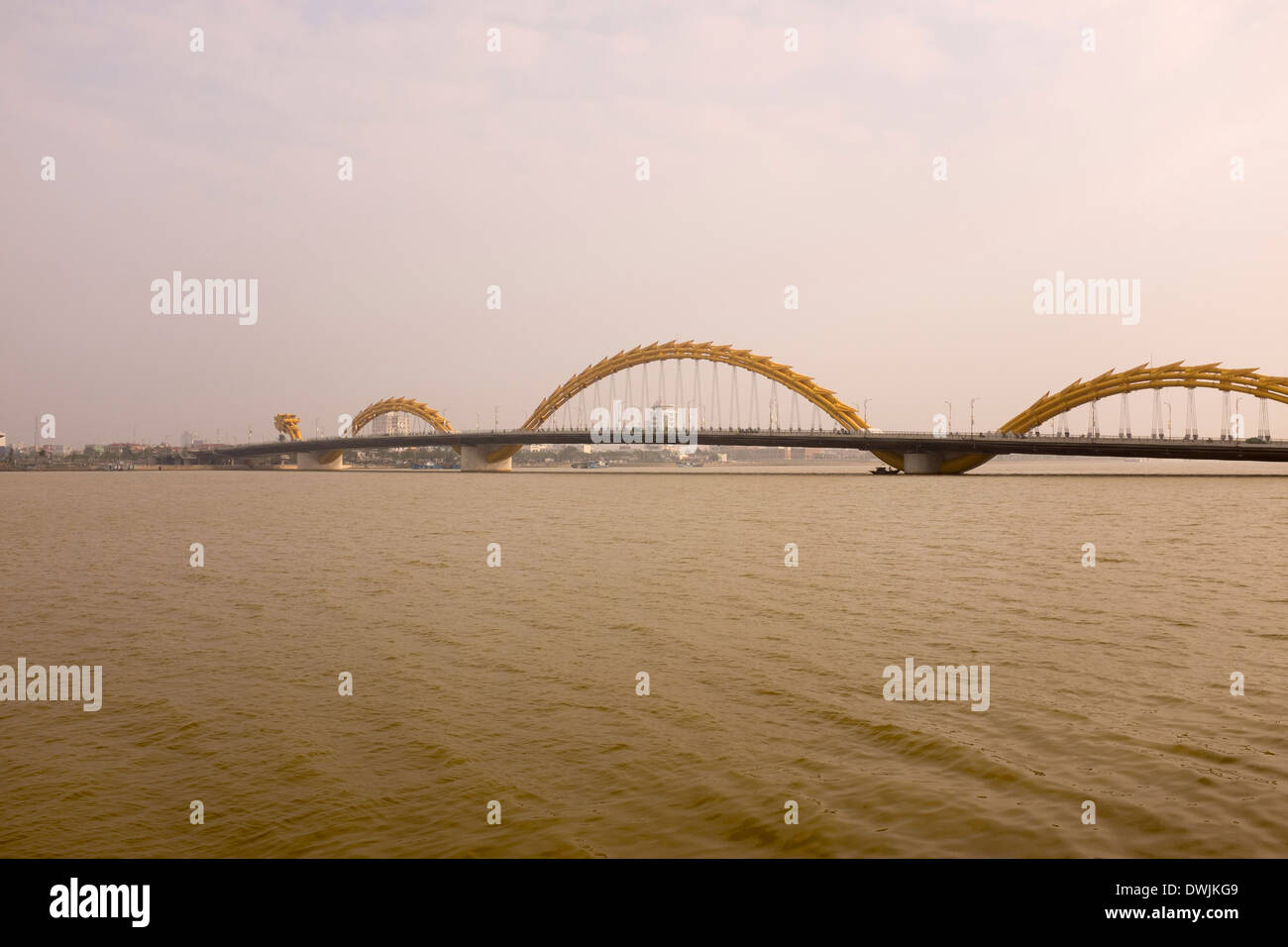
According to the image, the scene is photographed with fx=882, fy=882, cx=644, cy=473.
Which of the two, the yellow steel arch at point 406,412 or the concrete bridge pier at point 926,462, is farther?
the yellow steel arch at point 406,412

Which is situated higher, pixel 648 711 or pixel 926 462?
pixel 926 462

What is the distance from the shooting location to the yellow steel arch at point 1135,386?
66.0 m

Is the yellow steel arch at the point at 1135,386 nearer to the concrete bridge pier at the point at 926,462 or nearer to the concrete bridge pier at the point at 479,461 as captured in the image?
the concrete bridge pier at the point at 926,462

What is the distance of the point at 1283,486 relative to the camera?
53.6m

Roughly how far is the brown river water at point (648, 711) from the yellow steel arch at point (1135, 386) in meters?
58.8

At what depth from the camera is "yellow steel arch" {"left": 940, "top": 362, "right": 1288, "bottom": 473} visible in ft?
217

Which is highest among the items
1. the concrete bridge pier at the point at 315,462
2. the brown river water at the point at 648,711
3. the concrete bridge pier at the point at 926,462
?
the concrete bridge pier at the point at 315,462

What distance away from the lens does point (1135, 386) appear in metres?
70.6

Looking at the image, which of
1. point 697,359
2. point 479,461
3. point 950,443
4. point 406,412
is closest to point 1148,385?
point 950,443

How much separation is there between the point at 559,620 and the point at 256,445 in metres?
122

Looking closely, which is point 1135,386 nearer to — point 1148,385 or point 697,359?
point 1148,385

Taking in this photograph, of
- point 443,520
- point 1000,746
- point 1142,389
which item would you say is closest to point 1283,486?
point 1142,389

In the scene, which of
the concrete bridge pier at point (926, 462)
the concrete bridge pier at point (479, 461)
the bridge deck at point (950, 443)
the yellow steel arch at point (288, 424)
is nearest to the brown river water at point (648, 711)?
the bridge deck at point (950, 443)

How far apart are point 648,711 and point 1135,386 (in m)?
74.9
